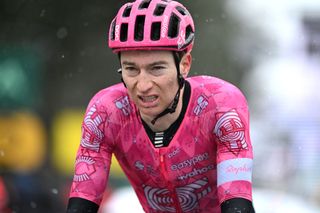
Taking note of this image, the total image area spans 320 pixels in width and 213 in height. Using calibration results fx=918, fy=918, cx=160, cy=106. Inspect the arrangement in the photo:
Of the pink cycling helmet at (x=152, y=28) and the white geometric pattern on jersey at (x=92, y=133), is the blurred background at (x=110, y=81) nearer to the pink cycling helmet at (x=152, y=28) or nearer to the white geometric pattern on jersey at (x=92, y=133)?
the white geometric pattern on jersey at (x=92, y=133)

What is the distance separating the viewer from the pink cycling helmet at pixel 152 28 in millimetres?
4570

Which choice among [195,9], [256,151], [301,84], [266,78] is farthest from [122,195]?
[195,9]

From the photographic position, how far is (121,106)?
4980 mm

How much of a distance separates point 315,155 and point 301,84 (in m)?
1.27

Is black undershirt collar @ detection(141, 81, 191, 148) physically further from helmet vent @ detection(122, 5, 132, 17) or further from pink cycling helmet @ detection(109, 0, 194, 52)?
helmet vent @ detection(122, 5, 132, 17)

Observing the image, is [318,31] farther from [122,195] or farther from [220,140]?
[220,140]

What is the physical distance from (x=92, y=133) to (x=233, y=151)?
761 mm

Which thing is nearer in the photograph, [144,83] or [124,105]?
[144,83]

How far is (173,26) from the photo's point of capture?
465 cm

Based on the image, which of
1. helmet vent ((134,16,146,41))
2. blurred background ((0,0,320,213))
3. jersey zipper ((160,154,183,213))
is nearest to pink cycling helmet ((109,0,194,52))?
helmet vent ((134,16,146,41))

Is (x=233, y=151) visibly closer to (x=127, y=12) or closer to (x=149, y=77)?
(x=149, y=77)

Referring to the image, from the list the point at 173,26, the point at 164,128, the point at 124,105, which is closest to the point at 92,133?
the point at 124,105

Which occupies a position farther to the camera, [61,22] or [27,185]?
[61,22]

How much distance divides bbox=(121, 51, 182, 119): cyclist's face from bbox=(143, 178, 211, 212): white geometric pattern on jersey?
2.00 feet
